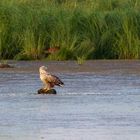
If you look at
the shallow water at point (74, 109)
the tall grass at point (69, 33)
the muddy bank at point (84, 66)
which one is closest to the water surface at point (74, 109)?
the shallow water at point (74, 109)

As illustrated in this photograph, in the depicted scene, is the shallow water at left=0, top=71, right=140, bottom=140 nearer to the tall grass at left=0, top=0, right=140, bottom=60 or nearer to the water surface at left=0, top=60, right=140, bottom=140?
→ the water surface at left=0, top=60, right=140, bottom=140

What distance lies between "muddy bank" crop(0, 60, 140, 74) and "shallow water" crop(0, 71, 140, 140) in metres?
1.37

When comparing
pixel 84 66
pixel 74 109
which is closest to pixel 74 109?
pixel 74 109

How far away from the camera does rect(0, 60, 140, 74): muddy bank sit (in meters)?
19.7

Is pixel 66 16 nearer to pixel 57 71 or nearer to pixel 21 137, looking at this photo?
pixel 57 71

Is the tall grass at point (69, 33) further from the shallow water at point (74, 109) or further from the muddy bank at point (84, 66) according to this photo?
the shallow water at point (74, 109)

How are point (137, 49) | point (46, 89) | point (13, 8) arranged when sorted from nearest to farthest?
point (46, 89), point (137, 49), point (13, 8)

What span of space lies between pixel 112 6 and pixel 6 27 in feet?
15.7

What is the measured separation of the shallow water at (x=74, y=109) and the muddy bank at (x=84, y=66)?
1.37 meters

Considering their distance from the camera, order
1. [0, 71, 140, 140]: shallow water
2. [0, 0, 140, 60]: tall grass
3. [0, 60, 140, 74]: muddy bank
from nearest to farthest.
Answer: [0, 71, 140, 140]: shallow water < [0, 60, 140, 74]: muddy bank < [0, 0, 140, 60]: tall grass

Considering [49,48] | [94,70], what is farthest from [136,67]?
[49,48]

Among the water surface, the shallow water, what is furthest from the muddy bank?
the shallow water

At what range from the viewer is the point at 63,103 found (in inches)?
550

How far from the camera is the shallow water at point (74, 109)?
1109cm
